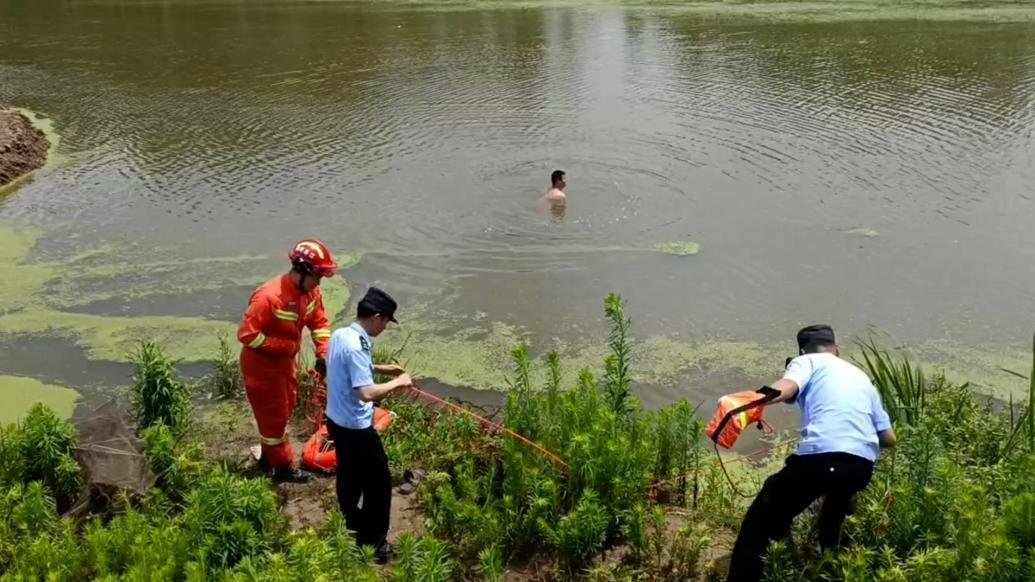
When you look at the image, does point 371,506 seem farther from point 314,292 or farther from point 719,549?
point 719,549

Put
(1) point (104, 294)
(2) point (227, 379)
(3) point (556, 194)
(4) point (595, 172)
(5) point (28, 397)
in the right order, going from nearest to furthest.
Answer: (2) point (227, 379)
(5) point (28, 397)
(1) point (104, 294)
(3) point (556, 194)
(4) point (595, 172)

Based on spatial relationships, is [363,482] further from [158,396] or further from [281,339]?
[158,396]

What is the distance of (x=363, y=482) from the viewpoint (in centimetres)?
458

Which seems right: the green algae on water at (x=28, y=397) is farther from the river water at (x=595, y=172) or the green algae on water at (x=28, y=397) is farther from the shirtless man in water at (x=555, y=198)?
the shirtless man in water at (x=555, y=198)

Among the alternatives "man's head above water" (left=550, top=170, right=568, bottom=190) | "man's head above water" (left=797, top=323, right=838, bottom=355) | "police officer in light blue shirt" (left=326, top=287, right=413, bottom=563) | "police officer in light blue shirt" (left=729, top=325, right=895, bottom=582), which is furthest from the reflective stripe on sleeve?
"man's head above water" (left=550, top=170, right=568, bottom=190)

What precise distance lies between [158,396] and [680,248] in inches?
225

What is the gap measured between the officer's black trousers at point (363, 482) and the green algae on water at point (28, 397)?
3.40 meters

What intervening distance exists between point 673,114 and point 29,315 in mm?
10109

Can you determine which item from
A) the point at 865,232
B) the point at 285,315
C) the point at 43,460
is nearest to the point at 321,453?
the point at 285,315

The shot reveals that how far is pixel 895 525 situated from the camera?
4.06m

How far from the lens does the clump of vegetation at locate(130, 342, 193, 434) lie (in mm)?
5750

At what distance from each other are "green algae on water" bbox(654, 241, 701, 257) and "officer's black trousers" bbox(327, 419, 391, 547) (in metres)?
5.53

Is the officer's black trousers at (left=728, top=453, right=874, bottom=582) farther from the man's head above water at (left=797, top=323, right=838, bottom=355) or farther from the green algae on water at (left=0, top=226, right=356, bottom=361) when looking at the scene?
the green algae on water at (left=0, top=226, right=356, bottom=361)

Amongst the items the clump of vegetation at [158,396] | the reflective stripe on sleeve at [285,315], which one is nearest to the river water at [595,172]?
the clump of vegetation at [158,396]
